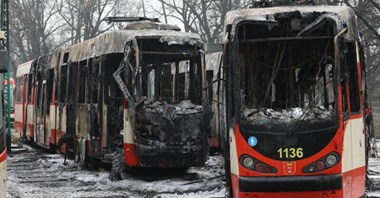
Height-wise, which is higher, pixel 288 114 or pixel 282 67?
pixel 282 67

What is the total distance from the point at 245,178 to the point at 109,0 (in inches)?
2236

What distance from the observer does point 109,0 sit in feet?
208

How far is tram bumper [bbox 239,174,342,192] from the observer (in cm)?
800

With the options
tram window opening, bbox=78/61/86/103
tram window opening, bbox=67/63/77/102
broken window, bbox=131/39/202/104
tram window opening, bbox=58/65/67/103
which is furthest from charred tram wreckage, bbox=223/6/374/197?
tram window opening, bbox=58/65/67/103

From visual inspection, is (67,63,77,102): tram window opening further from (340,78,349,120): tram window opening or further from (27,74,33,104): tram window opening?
(340,78,349,120): tram window opening

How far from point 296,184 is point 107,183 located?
21.8 feet

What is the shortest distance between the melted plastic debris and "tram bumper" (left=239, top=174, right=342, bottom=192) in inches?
29.6

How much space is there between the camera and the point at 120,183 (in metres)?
13.7

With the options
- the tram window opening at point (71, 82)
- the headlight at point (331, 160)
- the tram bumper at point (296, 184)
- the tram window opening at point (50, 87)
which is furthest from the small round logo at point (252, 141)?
the tram window opening at point (50, 87)

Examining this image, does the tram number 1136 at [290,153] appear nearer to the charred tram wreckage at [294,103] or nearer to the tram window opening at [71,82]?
the charred tram wreckage at [294,103]

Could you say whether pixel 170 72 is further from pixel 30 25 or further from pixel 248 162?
pixel 30 25

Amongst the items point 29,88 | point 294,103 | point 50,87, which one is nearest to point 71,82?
point 50,87

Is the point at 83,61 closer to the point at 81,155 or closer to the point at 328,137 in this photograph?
the point at 81,155

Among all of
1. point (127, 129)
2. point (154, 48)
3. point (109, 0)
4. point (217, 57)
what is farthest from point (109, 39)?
point (109, 0)
